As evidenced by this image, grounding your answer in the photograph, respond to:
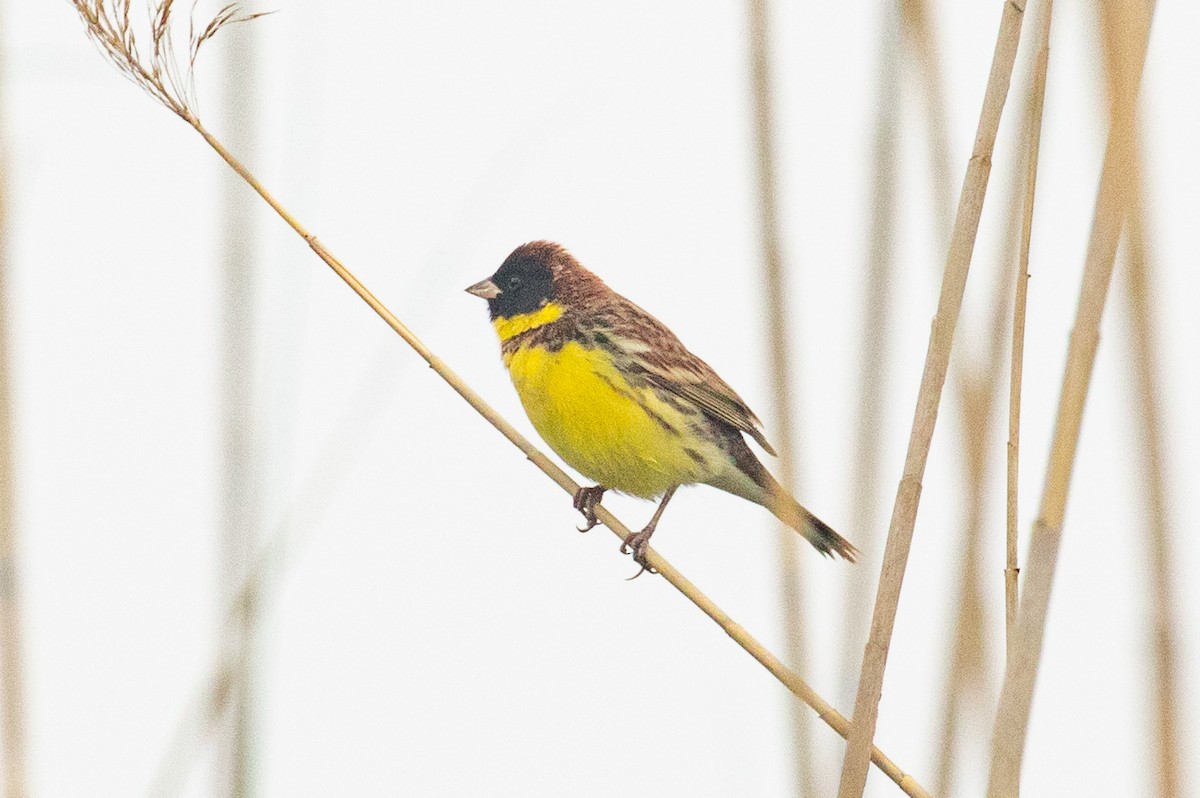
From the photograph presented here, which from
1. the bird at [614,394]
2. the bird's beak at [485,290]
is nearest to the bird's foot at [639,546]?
the bird at [614,394]

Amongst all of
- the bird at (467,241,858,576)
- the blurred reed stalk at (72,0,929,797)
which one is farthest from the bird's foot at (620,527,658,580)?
the blurred reed stalk at (72,0,929,797)

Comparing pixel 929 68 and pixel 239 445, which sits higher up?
pixel 929 68

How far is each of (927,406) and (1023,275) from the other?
211 mm

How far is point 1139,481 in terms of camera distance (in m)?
1.72

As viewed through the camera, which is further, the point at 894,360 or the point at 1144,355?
the point at 894,360

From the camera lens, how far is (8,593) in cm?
218

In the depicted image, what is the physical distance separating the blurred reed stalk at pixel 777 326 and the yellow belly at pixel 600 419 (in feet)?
8.95

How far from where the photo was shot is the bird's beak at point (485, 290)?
17.1 feet

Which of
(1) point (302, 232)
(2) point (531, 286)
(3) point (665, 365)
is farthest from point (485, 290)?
(1) point (302, 232)

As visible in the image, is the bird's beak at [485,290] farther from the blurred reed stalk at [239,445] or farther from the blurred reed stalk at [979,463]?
the blurred reed stalk at [979,463]

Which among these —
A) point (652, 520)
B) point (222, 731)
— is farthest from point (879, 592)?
point (652, 520)

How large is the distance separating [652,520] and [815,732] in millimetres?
3146

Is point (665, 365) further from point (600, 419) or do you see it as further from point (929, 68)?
point (929, 68)

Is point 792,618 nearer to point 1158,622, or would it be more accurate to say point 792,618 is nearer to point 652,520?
point 1158,622
